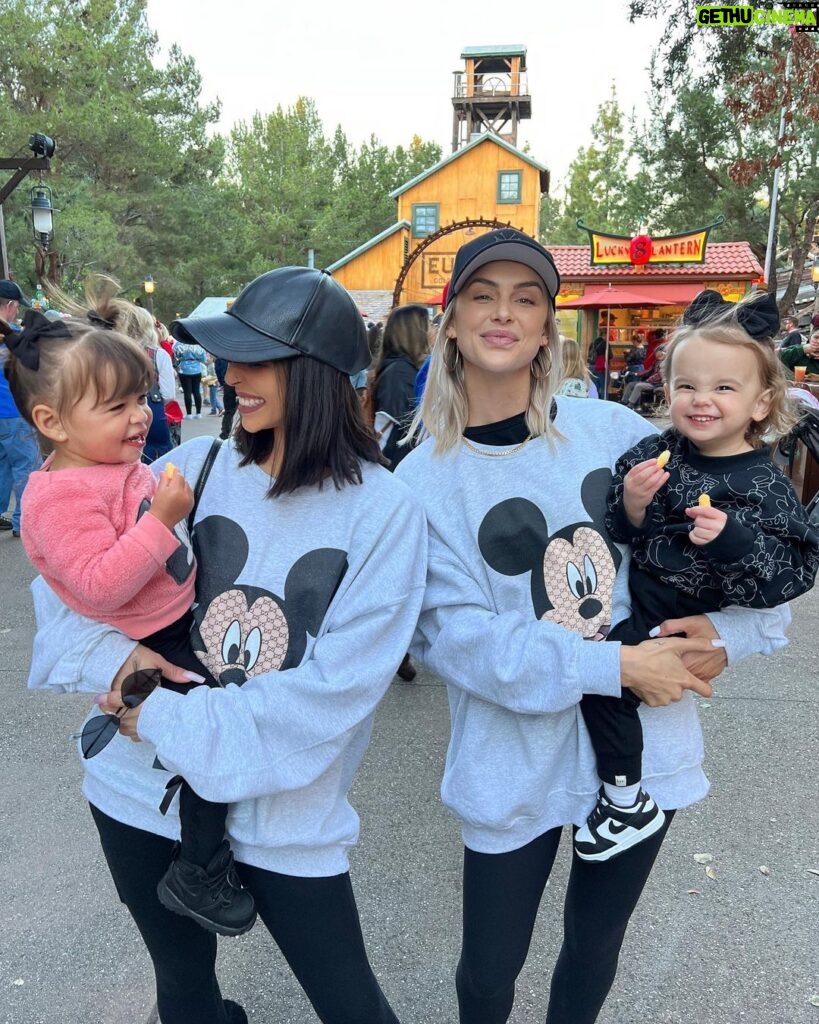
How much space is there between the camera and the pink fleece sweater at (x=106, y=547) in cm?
137

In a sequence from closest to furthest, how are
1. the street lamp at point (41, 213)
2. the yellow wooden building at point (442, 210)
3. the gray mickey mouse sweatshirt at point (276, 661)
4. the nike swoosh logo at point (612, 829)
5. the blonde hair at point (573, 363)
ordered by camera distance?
the gray mickey mouse sweatshirt at point (276, 661) → the nike swoosh logo at point (612, 829) → the blonde hair at point (573, 363) → the street lamp at point (41, 213) → the yellow wooden building at point (442, 210)

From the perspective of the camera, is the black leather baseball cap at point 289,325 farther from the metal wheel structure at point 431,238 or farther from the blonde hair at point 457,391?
the metal wheel structure at point 431,238

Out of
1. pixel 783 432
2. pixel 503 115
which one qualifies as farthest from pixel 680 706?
pixel 503 115

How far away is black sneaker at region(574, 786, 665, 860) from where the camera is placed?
5.13ft

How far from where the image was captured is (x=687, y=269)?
60.4 ft

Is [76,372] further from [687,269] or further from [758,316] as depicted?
[687,269]

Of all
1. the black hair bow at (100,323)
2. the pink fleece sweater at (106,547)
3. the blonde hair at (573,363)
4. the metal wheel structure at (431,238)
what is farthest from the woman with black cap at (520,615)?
the metal wheel structure at (431,238)

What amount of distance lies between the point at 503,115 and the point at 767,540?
41278mm

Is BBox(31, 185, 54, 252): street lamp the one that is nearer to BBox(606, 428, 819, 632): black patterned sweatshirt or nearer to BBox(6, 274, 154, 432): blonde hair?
BBox(6, 274, 154, 432): blonde hair

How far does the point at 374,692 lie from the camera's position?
1.43 m

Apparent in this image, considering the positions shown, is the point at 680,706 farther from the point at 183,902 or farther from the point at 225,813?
the point at 183,902

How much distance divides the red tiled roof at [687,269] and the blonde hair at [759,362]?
17.5 metres

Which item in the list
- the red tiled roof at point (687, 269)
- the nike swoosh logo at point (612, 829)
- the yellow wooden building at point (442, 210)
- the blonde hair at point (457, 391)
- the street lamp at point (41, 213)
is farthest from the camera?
the yellow wooden building at point (442, 210)

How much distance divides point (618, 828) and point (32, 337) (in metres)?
1.56
